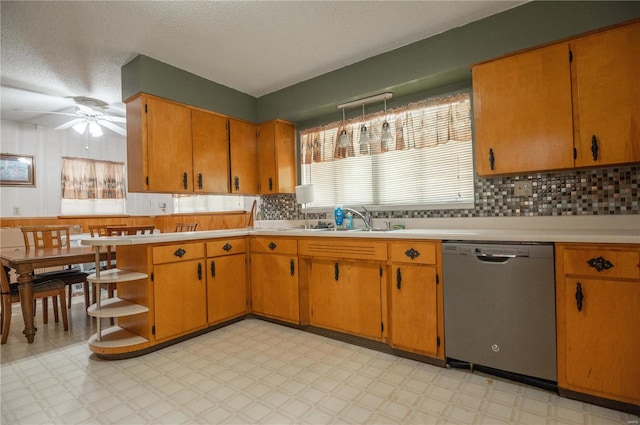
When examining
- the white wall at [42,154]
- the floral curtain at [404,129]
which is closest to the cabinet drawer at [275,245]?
the floral curtain at [404,129]

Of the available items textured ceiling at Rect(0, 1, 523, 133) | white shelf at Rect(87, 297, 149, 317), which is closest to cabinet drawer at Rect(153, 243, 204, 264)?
white shelf at Rect(87, 297, 149, 317)

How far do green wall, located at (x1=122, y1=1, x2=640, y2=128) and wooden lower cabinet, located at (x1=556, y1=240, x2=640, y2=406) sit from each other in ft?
4.66

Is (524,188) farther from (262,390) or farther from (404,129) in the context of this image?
(262,390)

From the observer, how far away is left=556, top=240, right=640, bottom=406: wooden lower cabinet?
162 centimetres

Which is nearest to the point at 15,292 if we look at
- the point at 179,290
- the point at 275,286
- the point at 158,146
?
the point at 179,290

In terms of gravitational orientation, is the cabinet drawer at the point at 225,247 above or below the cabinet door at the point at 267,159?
below

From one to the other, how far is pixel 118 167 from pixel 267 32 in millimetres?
4723

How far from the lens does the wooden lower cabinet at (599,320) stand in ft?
5.32

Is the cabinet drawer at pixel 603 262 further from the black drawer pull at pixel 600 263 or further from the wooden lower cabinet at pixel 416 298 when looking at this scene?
the wooden lower cabinet at pixel 416 298

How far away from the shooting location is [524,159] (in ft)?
7.14

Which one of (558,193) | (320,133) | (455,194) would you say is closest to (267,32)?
(320,133)

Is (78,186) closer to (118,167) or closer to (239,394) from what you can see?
(118,167)

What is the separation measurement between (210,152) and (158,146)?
0.56 meters

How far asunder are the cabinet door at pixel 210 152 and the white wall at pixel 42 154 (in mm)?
3366
